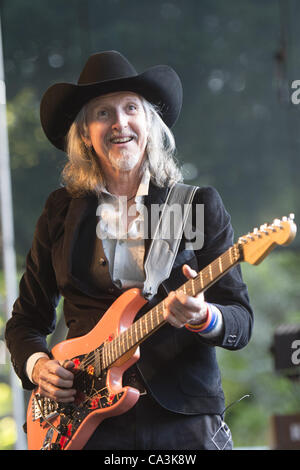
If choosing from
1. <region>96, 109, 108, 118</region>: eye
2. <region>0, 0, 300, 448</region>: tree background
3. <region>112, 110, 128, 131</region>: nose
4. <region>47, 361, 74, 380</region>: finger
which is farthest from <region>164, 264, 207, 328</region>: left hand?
<region>0, 0, 300, 448</region>: tree background

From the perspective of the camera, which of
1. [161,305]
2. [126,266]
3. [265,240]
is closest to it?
[265,240]

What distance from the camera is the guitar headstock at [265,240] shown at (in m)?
1.48

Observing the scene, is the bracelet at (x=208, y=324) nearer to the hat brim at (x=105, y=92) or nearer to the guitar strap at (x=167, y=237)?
the guitar strap at (x=167, y=237)

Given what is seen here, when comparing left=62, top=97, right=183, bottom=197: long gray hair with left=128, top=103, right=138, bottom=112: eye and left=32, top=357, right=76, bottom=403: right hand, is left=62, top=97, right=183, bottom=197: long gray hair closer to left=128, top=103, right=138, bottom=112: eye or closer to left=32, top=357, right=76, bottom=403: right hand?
left=128, top=103, right=138, bottom=112: eye

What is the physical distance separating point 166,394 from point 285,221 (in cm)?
64

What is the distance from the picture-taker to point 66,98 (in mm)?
2266

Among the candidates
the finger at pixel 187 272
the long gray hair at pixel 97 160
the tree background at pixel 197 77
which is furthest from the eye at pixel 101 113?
the tree background at pixel 197 77

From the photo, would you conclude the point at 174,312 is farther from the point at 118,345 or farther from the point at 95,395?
the point at 95,395

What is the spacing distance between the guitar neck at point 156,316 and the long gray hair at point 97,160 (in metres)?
0.52

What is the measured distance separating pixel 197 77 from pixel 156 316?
2.82 m

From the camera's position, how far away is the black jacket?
1830mm

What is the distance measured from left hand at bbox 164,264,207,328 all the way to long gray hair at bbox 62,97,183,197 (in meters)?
0.57

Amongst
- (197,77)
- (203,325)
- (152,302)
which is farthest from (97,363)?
(197,77)

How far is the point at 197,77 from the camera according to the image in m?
4.25
